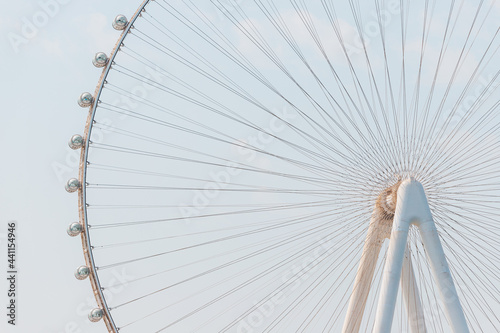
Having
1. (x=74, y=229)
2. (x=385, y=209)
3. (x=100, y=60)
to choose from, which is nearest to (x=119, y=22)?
(x=100, y=60)

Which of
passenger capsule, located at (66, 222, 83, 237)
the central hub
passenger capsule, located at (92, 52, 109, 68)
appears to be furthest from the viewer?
the central hub

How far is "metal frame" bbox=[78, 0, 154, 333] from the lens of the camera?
1105 inches

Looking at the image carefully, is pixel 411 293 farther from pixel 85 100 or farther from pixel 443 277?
pixel 85 100

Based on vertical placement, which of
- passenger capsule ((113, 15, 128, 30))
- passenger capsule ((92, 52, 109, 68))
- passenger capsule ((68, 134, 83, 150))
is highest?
passenger capsule ((113, 15, 128, 30))

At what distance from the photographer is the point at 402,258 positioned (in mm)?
28641

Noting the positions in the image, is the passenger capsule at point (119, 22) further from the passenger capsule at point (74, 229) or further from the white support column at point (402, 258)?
the white support column at point (402, 258)

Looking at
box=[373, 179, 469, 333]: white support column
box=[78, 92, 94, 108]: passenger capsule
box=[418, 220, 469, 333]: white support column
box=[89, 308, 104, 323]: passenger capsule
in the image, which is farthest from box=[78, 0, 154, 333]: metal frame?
box=[418, 220, 469, 333]: white support column

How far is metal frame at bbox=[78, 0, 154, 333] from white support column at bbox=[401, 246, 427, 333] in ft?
27.0

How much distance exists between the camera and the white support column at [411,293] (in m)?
30.1

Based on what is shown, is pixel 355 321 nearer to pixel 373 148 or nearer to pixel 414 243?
pixel 414 243

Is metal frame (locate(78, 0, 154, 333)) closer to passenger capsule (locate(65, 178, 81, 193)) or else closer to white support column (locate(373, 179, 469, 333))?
passenger capsule (locate(65, 178, 81, 193))

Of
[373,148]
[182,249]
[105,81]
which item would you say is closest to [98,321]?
[182,249]

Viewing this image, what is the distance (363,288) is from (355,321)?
3.05 ft

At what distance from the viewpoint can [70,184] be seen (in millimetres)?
28484
